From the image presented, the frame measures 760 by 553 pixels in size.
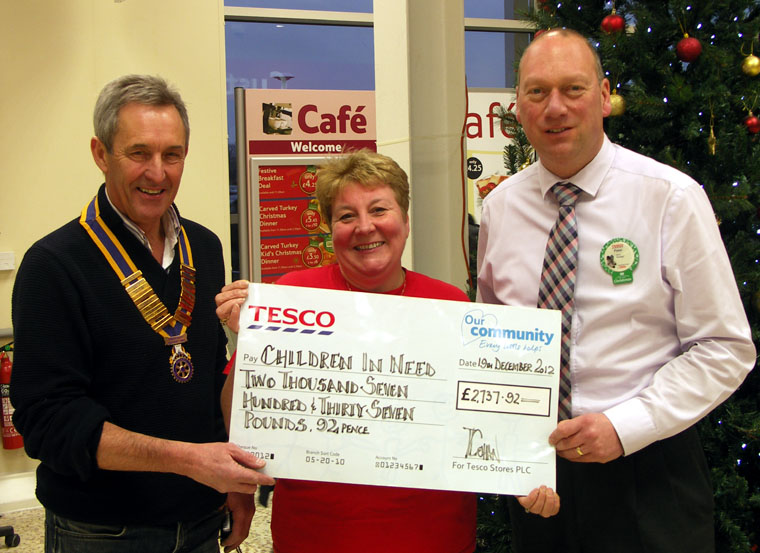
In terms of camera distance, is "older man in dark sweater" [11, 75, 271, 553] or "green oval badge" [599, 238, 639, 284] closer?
"older man in dark sweater" [11, 75, 271, 553]

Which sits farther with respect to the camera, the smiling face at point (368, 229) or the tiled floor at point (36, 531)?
the tiled floor at point (36, 531)

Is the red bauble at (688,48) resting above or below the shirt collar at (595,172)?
above

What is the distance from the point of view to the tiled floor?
13.3 ft

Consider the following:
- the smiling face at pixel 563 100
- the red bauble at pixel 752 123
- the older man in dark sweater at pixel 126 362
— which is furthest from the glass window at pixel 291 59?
the older man in dark sweater at pixel 126 362

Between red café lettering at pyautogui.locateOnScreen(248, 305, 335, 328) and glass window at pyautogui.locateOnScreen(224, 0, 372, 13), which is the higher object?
glass window at pyautogui.locateOnScreen(224, 0, 372, 13)

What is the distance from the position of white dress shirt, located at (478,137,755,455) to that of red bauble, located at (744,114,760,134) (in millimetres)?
959

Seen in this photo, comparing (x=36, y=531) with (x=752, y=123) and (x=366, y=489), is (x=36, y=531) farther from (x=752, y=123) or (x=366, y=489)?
(x=752, y=123)

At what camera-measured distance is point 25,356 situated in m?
1.54

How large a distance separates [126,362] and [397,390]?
64cm

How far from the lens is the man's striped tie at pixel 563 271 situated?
1.78 metres

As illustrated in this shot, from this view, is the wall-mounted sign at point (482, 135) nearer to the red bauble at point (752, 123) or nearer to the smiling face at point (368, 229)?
the red bauble at point (752, 123)

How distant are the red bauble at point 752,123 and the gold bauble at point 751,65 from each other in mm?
157

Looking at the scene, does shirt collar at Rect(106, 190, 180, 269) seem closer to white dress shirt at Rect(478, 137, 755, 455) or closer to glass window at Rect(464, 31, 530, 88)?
white dress shirt at Rect(478, 137, 755, 455)

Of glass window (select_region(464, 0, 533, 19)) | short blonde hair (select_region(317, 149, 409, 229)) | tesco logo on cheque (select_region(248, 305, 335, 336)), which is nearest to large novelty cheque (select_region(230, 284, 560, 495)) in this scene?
tesco logo on cheque (select_region(248, 305, 335, 336))
